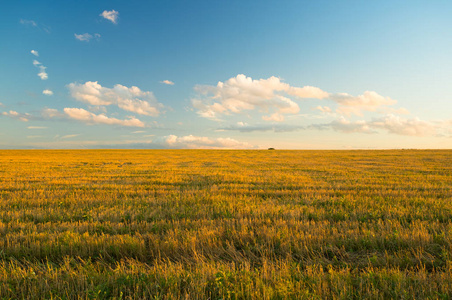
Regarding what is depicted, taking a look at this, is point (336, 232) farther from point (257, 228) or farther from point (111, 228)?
point (111, 228)

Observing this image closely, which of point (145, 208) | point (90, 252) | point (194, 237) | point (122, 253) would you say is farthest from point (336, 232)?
point (145, 208)

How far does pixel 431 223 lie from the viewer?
6.06 m

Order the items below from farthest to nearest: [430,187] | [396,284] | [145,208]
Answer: [430,187]
[145,208]
[396,284]

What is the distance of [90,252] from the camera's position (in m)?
4.67

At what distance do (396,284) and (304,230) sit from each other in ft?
8.06

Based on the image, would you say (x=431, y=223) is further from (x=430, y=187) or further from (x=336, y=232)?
(x=430, y=187)

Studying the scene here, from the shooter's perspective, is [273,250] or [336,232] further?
[336,232]

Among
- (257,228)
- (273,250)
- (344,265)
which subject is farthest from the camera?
(257,228)

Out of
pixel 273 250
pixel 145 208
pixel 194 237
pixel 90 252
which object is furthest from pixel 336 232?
pixel 145 208

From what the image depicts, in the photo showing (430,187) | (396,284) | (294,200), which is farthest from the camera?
(430,187)

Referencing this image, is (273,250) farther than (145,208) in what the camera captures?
No

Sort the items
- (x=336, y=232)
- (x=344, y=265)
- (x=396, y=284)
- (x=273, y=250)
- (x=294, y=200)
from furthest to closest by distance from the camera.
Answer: (x=294, y=200) → (x=336, y=232) → (x=273, y=250) → (x=344, y=265) → (x=396, y=284)

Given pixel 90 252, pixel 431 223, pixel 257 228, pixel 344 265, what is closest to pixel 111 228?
pixel 90 252

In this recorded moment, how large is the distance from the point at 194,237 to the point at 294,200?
5412mm
